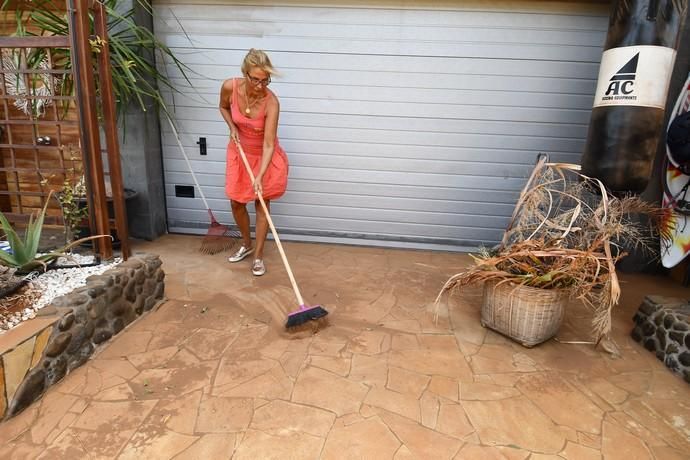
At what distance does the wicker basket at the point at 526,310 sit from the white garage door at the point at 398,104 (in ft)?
5.87

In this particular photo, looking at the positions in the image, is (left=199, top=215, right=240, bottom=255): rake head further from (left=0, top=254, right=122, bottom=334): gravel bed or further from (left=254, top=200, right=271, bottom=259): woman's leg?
(left=0, top=254, right=122, bottom=334): gravel bed

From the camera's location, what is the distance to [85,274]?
2.63m

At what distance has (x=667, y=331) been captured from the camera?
2.56 metres

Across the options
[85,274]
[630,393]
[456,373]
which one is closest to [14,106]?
[85,274]

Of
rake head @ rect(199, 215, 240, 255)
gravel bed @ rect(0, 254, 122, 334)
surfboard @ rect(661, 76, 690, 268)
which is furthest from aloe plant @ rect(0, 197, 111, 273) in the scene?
surfboard @ rect(661, 76, 690, 268)

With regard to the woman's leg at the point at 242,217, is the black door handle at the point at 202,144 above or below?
above

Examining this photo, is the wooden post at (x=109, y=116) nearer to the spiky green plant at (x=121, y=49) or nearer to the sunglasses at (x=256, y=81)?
the spiky green plant at (x=121, y=49)

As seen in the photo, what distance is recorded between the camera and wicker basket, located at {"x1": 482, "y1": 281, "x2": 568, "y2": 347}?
8.26 ft

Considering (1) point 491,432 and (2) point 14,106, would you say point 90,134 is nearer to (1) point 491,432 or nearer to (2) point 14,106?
(2) point 14,106

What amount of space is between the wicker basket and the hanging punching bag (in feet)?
2.95

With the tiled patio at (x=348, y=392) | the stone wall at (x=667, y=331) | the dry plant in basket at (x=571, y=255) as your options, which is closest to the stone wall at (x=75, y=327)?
the tiled patio at (x=348, y=392)

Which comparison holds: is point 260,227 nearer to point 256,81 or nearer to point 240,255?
point 240,255

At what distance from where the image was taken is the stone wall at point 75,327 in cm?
193

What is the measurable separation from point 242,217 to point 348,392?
2078 mm
